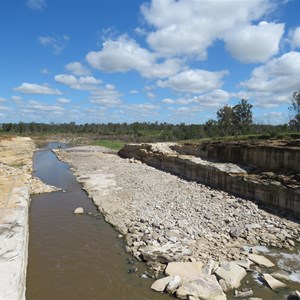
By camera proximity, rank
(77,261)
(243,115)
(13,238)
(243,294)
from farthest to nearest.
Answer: (243,115), (77,261), (13,238), (243,294)

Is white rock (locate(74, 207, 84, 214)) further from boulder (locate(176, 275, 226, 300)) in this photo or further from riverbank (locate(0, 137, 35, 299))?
boulder (locate(176, 275, 226, 300))

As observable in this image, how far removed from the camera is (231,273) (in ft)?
34.6

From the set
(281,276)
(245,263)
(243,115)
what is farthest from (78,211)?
(243,115)

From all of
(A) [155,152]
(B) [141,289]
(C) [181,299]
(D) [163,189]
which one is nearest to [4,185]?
(D) [163,189]

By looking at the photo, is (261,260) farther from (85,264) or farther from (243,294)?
(85,264)

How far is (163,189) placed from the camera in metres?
24.2

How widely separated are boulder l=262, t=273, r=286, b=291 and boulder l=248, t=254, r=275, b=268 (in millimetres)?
1034

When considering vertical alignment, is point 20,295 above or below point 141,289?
above

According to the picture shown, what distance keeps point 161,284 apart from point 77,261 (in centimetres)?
376

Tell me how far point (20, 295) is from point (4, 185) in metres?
14.3

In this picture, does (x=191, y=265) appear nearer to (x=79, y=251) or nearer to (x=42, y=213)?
(x=79, y=251)

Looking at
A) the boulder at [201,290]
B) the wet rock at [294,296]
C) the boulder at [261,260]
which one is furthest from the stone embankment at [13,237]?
the boulder at [261,260]

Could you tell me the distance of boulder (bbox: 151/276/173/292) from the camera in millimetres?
9961

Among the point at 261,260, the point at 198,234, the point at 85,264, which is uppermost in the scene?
the point at 198,234
